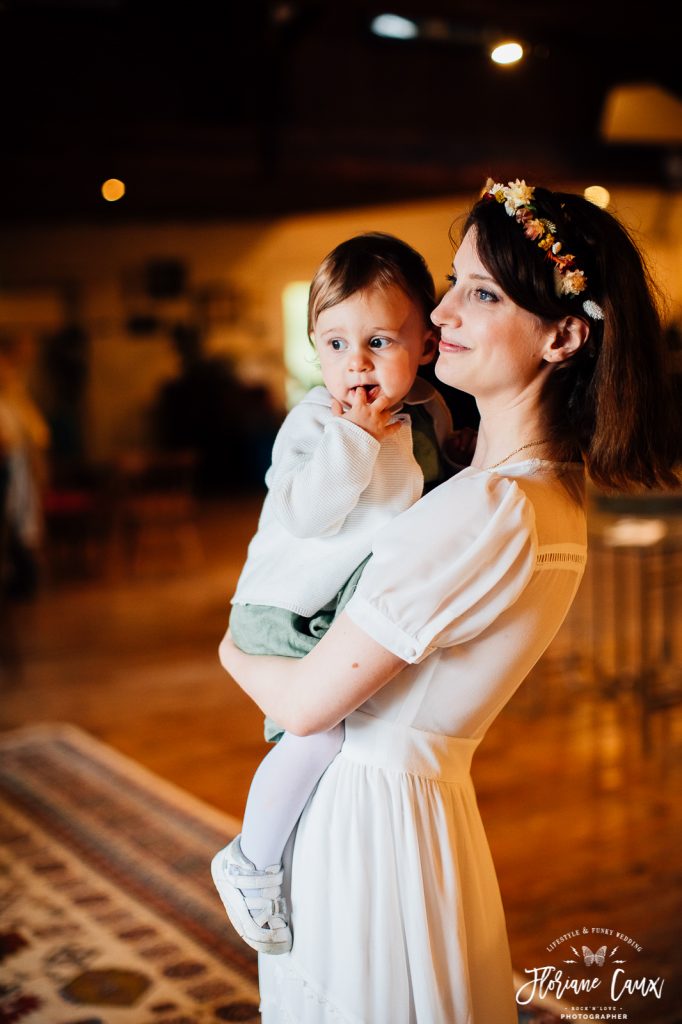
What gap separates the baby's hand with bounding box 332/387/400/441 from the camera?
4.77ft

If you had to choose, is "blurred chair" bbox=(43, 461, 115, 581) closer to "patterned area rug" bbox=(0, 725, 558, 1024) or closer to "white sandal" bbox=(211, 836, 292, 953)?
"patterned area rug" bbox=(0, 725, 558, 1024)

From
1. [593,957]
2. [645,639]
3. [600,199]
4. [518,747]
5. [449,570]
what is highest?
[600,199]

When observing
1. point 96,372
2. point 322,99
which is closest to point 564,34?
point 322,99

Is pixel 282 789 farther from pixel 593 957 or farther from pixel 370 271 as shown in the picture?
pixel 593 957

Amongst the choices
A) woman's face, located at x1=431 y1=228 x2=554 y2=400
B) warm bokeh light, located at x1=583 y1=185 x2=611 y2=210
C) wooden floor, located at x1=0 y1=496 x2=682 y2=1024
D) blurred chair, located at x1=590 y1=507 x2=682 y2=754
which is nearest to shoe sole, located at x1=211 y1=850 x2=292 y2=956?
woman's face, located at x1=431 y1=228 x2=554 y2=400

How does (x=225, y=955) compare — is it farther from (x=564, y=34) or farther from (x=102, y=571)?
(x=102, y=571)

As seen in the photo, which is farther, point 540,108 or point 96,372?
point 96,372

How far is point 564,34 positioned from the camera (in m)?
4.91

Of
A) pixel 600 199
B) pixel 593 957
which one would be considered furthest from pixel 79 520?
pixel 593 957

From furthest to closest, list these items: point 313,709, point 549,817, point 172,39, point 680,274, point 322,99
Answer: point 680,274, point 322,99, point 172,39, point 549,817, point 313,709

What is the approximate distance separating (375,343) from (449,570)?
381 millimetres

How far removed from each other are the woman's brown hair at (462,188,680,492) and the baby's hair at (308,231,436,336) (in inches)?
5.5

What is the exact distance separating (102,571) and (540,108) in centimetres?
509

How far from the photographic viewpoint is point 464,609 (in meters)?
1.30
